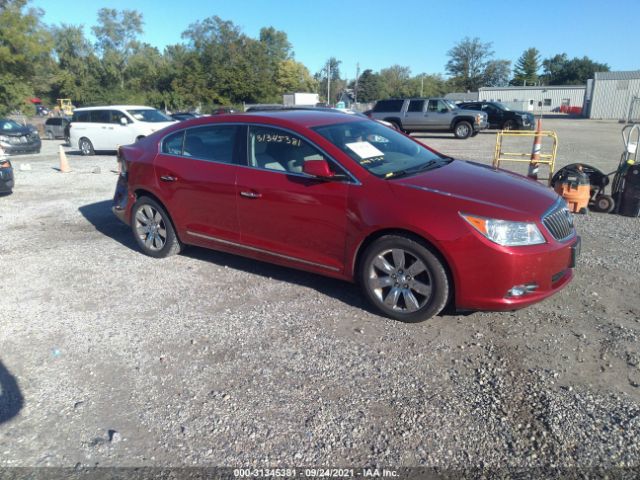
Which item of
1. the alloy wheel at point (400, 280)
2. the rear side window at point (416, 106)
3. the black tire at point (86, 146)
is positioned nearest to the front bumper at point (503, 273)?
the alloy wheel at point (400, 280)

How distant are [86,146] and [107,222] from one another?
11.6m

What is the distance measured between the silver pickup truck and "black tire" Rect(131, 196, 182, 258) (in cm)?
1832

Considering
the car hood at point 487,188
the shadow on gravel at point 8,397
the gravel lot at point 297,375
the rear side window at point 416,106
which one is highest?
the rear side window at point 416,106

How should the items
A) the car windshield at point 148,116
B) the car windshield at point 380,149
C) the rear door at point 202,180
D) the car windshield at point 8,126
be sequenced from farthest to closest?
the car windshield at point 8,126
the car windshield at point 148,116
the rear door at point 202,180
the car windshield at point 380,149

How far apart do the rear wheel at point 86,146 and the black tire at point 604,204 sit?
1620 centimetres

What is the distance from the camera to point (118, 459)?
2.55 m

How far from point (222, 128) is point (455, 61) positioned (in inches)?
4416

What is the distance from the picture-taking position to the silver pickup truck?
72.6 feet

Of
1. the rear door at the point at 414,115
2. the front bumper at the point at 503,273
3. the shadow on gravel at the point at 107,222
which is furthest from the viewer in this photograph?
the rear door at the point at 414,115

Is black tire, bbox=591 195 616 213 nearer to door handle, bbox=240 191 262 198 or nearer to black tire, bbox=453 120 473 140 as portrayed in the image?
door handle, bbox=240 191 262 198

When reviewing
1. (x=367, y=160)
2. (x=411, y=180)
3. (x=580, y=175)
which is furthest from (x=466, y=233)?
(x=580, y=175)

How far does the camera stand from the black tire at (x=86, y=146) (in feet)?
56.9

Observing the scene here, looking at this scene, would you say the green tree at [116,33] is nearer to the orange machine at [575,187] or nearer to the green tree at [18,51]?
the green tree at [18,51]

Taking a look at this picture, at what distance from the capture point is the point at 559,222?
150 inches
